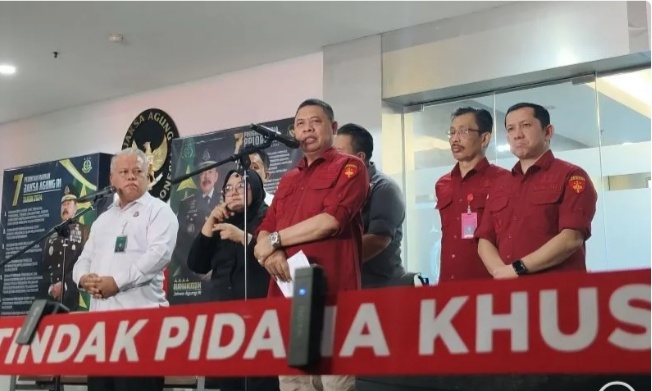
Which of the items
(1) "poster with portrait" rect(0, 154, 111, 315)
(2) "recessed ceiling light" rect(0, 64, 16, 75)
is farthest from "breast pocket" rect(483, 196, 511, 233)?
(2) "recessed ceiling light" rect(0, 64, 16, 75)

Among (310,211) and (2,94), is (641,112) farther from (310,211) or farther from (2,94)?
(2,94)

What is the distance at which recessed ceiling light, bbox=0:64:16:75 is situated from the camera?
5090mm

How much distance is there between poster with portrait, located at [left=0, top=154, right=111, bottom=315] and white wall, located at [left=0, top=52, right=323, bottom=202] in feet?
→ 0.84

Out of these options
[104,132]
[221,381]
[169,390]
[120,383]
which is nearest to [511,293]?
[120,383]

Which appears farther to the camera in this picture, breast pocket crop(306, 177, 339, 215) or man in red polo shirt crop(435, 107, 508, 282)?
man in red polo shirt crop(435, 107, 508, 282)

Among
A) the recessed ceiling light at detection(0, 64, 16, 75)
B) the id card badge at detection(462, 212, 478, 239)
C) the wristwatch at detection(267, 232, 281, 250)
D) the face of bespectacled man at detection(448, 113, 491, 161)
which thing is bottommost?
the wristwatch at detection(267, 232, 281, 250)

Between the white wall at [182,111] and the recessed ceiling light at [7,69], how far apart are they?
0.87 m

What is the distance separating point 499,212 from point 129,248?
1394 millimetres

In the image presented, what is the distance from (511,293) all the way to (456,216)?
6.07 ft

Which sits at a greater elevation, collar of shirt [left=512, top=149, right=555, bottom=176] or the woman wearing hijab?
collar of shirt [left=512, top=149, right=555, bottom=176]

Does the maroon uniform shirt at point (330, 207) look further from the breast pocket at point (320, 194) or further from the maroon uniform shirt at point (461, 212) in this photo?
the maroon uniform shirt at point (461, 212)

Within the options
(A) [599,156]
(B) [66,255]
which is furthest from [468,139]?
(B) [66,255]

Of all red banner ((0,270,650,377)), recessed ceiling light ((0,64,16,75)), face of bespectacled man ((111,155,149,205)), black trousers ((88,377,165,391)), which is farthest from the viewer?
recessed ceiling light ((0,64,16,75))

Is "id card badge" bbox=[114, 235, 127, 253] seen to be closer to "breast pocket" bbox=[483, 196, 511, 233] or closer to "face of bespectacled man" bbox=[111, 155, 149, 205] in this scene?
"face of bespectacled man" bbox=[111, 155, 149, 205]
